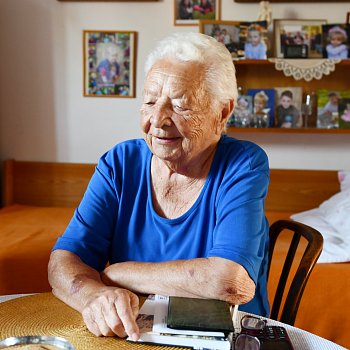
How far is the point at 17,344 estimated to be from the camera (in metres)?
0.86

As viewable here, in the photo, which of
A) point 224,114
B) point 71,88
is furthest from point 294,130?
point 224,114

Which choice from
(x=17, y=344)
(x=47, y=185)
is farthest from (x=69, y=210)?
(x=17, y=344)

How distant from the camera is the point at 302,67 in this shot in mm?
2645

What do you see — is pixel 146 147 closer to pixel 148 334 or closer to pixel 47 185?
pixel 148 334

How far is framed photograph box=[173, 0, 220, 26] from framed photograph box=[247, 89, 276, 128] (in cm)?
47

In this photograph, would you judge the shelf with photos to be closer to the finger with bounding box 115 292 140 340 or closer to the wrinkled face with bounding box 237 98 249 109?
the wrinkled face with bounding box 237 98 249 109

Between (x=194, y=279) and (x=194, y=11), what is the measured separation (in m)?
2.11

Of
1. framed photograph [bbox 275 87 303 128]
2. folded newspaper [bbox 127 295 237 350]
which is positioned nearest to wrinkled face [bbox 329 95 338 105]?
framed photograph [bbox 275 87 303 128]

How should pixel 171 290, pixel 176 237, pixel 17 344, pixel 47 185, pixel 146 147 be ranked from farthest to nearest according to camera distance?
pixel 47 185 < pixel 146 147 < pixel 176 237 < pixel 171 290 < pixel 17 344

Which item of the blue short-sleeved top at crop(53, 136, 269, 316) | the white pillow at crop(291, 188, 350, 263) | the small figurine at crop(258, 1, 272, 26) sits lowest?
the white pillow at crop(291, 188, 350, 263)

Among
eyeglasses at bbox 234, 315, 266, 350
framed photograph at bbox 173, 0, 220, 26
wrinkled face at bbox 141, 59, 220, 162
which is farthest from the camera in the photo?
framed photograph at bbox 173, 0, 220, 26

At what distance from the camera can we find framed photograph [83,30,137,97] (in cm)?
293

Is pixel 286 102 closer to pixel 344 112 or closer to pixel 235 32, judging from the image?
pixel 344 112

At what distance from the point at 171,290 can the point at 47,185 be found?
2.13 m
